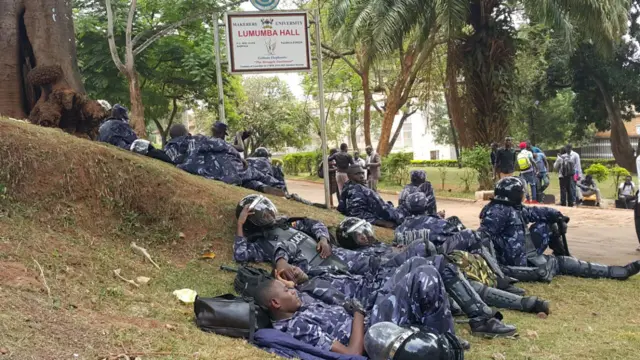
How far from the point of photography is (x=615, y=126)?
29.4 m

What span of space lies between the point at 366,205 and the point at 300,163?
93.7 ft

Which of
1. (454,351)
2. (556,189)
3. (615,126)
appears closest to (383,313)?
(454,351)

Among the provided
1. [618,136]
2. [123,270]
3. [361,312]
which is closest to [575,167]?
[361,312]

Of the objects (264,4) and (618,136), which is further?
(618,136)

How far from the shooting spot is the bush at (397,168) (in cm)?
2356

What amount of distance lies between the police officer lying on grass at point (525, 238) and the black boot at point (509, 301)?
41.5 inches

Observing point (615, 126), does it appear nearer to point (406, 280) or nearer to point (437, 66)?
point (437, 66)

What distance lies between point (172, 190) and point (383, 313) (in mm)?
3043

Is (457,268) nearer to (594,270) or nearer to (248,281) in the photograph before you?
(248,281)

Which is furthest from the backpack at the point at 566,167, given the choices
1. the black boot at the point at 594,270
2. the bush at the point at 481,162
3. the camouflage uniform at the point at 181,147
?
the camouflage uniform at the point at 181,147

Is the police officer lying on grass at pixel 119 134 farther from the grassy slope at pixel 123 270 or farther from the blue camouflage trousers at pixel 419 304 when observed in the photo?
the blue camouflage trousers at pixel 419 304

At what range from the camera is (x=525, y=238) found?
6414 mm

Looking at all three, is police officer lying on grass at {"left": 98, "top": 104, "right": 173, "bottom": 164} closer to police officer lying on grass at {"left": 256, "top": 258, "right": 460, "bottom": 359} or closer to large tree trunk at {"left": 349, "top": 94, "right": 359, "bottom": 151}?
police officer lying on grass at {"left": 256, "top": 258, "right": 460, "bottom": 359}

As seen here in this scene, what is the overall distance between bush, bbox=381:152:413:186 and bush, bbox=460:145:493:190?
19.7 ft
